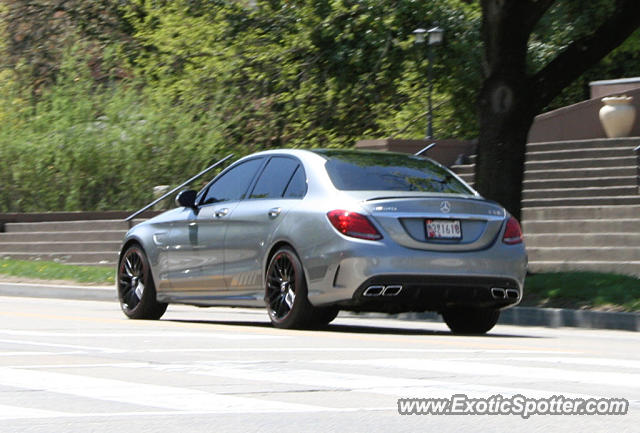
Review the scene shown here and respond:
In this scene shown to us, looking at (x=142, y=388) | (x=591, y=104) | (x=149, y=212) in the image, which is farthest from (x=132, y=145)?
(x=142, y=388)

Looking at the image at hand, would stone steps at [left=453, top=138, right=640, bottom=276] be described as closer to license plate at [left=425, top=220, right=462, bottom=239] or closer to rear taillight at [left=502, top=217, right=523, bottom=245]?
rear taillight at [left=502, top=217, right=523, bottom=245]

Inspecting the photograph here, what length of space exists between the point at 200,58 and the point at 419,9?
559cm

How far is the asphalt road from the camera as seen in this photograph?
6.15 m

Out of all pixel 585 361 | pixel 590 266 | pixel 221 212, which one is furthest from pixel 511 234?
pixel 590 266

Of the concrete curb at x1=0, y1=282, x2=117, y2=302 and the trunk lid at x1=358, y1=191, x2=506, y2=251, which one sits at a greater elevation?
the trunk lid at x1=358, y1=191, x2=506, y2=251

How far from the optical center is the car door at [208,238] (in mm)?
12820

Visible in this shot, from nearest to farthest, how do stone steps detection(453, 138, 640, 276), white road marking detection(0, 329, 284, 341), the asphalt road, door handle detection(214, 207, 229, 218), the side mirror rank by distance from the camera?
1. the asphalt road
2. white road marking detection(0, 329, 284, 341)
3. door handle detection(214, 207, 229, 218)
4. the side mirror
5. stone steps detection(453, 138, 640, 276)

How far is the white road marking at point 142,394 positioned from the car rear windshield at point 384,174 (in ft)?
14.3

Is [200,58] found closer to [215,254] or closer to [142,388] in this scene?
[215,254]

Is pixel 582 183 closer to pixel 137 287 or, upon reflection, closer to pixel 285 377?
pixel 137 287

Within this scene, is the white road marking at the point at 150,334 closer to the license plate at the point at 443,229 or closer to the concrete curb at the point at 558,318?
the license plate at the point at 443,229

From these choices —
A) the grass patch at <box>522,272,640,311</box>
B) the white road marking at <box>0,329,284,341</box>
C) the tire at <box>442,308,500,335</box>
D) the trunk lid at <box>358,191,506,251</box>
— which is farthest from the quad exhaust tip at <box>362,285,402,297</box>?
the grass patch at <box>522,272,640,311</box>

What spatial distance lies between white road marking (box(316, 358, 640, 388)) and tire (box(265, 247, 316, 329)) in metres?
2.68

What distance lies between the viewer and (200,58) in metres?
34.0
